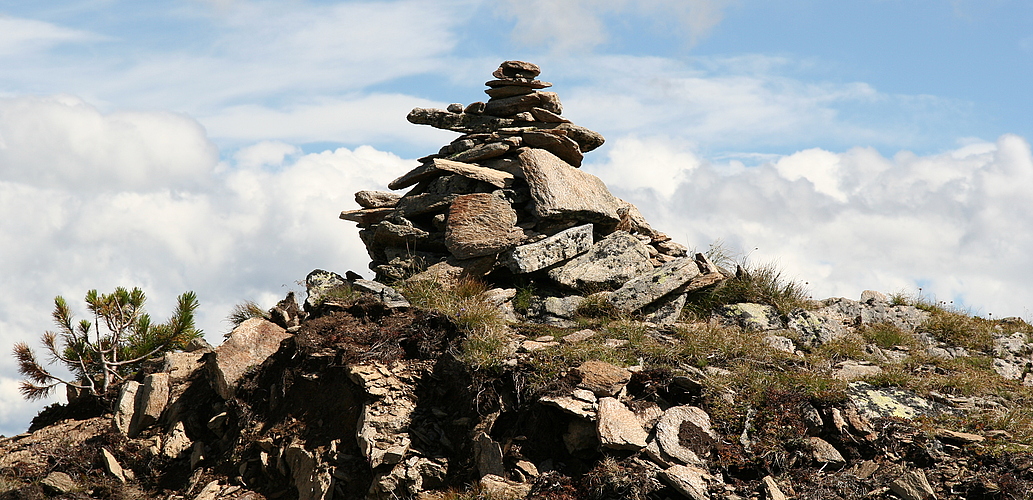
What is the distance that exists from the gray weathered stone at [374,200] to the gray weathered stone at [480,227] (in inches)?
80.8

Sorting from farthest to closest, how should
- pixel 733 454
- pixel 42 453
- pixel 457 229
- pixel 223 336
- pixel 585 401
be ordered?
pixel 457 229 < pixel 223 336 < pixel 42 453 < pixel 585 401 < pixel 733 454

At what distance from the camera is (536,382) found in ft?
33.9

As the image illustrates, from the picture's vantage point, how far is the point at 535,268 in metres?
14.2

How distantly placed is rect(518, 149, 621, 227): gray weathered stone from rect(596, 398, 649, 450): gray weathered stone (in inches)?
212

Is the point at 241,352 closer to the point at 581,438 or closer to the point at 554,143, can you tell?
the point at 581,438

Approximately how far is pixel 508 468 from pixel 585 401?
116cm

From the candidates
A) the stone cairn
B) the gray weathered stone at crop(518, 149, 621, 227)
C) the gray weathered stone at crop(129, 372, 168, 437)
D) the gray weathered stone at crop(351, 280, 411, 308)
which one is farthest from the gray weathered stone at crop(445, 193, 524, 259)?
the gray weathered stone at crop(129, 372, 168, 437)

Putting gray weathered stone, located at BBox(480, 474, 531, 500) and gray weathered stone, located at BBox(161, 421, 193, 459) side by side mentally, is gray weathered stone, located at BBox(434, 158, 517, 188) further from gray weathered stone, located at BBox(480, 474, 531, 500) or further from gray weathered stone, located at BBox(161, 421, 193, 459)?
gray weathered stone, located at BBox(480, 474, 531, 500)

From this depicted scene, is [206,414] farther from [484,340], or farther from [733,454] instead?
[733,454]

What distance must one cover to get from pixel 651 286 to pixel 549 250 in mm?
1785

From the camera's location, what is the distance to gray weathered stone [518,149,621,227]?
14.5 m

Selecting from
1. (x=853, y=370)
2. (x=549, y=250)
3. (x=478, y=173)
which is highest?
(x=478, y=173)

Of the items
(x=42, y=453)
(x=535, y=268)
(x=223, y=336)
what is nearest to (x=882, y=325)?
(x=535, y=268)

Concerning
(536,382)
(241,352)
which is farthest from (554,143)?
(241,352)
